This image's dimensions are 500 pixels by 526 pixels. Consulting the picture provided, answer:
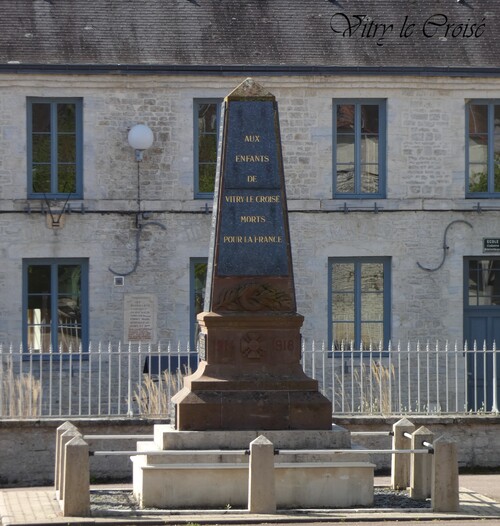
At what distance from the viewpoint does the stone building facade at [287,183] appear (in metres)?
20.7

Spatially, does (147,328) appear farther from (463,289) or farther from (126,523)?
(126,523)

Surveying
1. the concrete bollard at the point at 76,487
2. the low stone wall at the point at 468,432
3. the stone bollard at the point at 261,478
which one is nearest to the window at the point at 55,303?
Answer: the low stone wall at the point at 468,432

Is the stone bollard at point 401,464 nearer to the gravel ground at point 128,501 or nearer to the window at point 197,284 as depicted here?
the gravel ground at point 128,501

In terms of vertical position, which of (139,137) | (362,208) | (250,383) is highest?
(139,137)

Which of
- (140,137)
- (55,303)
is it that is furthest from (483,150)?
(55,303)

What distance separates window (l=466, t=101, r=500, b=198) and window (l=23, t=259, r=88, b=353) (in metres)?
6.15

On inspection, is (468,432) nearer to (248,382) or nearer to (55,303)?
(248,382)

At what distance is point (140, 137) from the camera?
20.5 m

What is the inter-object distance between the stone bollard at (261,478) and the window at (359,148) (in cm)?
988

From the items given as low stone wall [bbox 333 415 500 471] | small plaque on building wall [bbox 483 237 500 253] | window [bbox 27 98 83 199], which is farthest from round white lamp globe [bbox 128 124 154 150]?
low stone wall [bbox 333 415 500 471]

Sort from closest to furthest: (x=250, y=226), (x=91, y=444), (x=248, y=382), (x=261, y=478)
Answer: (x=261, y=478), (x=248, y=382), (x=250, y=226), (x=91, y=444)

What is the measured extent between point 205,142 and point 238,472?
9.56m

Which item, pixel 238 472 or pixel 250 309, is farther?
pixel 250 309

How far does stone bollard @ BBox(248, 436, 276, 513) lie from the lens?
11.8m
